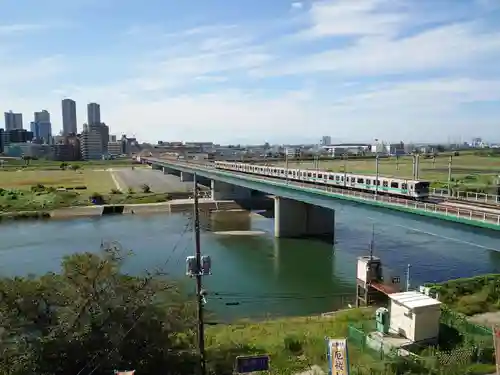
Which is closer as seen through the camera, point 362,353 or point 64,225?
point 362,353

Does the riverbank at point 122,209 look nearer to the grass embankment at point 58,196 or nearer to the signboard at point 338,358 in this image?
the grass embankment at point 58,196

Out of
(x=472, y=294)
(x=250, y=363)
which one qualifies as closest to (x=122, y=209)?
(x=472, y=294)

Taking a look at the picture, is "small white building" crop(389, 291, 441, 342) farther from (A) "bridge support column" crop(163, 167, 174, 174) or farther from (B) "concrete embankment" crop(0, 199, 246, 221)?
(A) "bridge support column" crop(163, 167, 174, 174)

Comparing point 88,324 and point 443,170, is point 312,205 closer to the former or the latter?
point 88,324

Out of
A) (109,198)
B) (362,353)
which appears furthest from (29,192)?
(362,353)

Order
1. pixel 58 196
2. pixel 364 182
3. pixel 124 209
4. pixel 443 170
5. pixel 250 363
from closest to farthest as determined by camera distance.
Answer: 1. pixel 250 363
2. pixel 364 182
3. pixel 124 209
4. pixel 58 196
5. pixel 443 170

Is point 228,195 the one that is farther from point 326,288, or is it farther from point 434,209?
point 434,209
